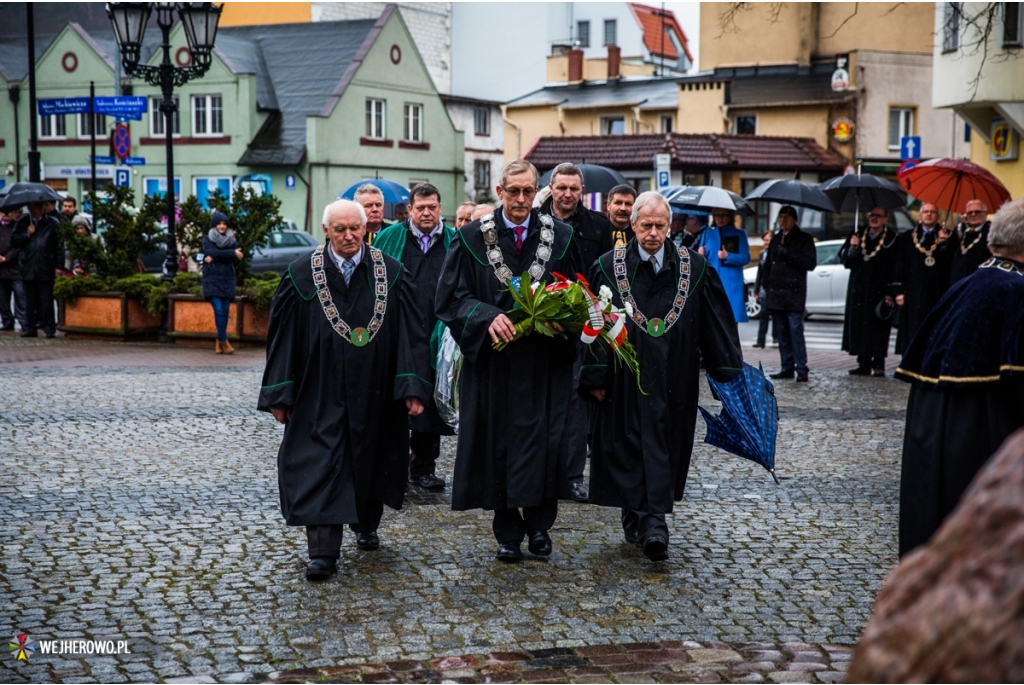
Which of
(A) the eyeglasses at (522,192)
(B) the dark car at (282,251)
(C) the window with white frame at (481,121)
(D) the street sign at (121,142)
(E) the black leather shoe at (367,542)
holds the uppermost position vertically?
(C) the window with white frame at (481,121)

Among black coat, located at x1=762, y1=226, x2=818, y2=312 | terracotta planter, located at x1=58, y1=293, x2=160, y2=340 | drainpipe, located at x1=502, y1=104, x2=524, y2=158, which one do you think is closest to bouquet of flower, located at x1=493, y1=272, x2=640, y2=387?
black coat, located at x1=762, y1=226, x2=818, y2=312

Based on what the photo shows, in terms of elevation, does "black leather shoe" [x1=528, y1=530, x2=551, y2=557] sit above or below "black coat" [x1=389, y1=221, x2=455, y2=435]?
below

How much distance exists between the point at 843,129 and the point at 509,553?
3510 centimetres

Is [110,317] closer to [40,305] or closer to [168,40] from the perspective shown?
[40,305]

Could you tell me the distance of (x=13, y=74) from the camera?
50312mm

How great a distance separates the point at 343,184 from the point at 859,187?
34819 mm

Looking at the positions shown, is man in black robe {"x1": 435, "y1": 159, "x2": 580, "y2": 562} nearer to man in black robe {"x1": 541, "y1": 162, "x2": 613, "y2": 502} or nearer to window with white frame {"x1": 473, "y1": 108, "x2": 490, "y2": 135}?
man in black robe {"x1": 541, "y1": 162, "x2": 613, "y2": 502}

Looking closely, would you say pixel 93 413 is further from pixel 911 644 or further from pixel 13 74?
pixel 13 74

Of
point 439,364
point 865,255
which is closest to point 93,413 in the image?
point 439,364

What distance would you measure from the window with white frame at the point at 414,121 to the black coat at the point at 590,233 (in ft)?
147

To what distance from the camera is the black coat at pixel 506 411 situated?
6469mm

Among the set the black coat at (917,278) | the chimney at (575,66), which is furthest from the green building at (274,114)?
the black coat at (917,278)

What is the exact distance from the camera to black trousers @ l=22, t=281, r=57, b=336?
1880 cm

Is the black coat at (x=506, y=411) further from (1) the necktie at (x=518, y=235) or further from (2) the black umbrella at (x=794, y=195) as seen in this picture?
(2) the black umbrella at (x=794, y=195)
